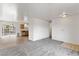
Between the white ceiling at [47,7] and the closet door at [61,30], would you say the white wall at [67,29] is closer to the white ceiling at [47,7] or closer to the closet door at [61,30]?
the closet door at [61,30]

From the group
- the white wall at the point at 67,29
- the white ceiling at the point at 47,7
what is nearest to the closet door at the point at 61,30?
the white wall at the point at 67,29

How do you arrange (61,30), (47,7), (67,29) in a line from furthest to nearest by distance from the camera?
(61,30), (67,29), (47,7)

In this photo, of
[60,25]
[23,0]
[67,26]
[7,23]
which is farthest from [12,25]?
[23,0]

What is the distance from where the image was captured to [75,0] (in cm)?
116

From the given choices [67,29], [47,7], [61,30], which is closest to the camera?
[47,7]

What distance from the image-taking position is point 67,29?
265 inches

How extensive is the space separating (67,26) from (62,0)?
232 inches

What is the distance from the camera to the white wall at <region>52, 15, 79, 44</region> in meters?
6.03

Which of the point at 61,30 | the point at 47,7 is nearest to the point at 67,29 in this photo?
the point at 61,30

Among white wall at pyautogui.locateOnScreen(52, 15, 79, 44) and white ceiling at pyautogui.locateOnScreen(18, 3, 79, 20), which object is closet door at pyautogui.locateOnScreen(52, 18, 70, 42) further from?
white ceiling at pyautogui.locateOnScreen(18, 3, 79, 20)

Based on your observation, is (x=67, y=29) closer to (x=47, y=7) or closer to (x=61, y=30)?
(x=61, y=30)

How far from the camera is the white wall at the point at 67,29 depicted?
6.03 m

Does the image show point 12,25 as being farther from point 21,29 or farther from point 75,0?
point 75,0

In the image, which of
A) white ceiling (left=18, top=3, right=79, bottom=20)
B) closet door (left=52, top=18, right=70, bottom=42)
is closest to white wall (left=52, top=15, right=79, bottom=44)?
closet door (left=52, top=18, right=70, bottom=42)
